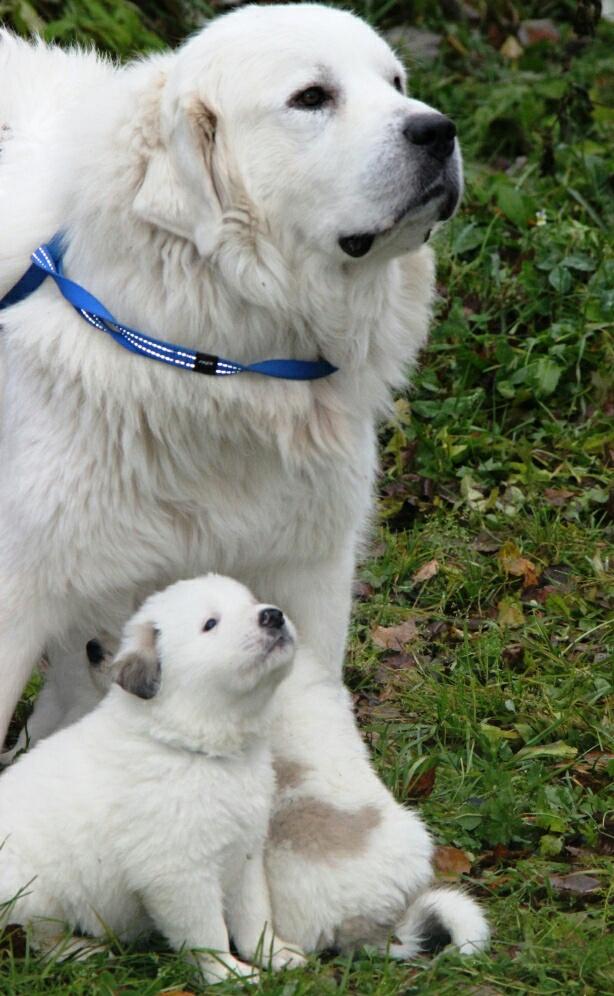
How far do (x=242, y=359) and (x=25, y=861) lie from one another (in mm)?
1272

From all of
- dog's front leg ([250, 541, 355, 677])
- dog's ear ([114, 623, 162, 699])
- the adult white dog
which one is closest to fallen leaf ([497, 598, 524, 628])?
dog's front leg ([250, 541, 355, 677])

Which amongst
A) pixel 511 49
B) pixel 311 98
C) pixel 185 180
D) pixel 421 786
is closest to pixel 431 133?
pixel 311 98

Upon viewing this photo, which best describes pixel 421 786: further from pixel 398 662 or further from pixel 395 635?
pixel 395 635

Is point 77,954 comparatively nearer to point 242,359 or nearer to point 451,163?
point 242,359

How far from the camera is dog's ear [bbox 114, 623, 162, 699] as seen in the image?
10.6ft

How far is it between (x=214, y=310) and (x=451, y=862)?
150 centimetres

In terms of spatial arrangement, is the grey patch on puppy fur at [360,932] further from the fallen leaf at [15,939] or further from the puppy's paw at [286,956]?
the fallen leaf at [15,939]

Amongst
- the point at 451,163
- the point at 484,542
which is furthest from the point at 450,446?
the point at 451,163

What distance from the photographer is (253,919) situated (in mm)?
3365

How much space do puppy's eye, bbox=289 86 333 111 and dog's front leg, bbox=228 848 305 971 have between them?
1.69 meters

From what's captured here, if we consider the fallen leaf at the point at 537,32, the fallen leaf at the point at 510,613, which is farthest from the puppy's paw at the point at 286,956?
the fallen leaf at the point at 537,32

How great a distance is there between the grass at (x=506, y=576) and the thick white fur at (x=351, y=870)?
87 mm

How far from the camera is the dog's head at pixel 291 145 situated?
3424 millimetres

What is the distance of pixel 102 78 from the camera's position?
430cm
